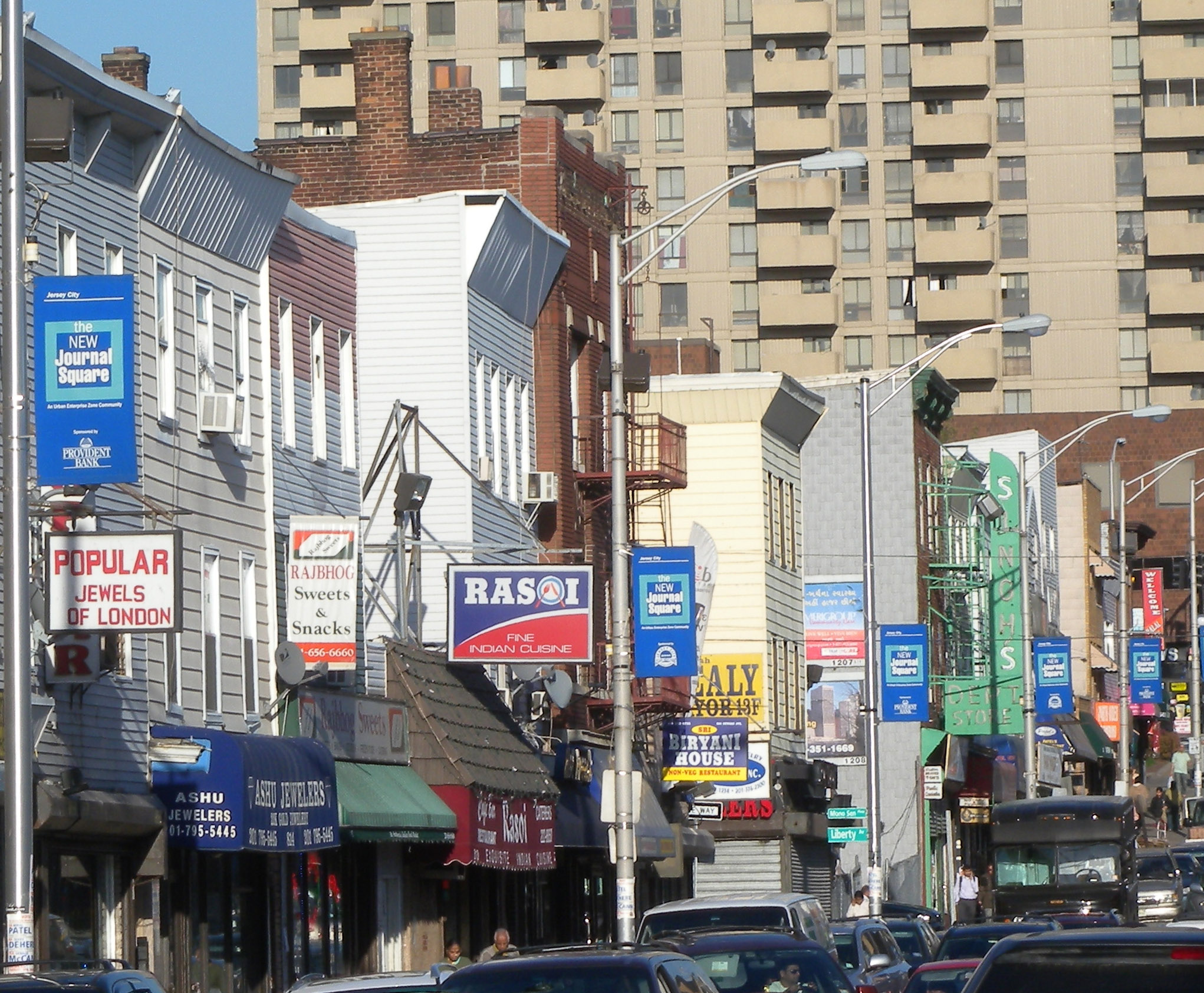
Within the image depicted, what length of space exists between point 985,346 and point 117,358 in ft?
284

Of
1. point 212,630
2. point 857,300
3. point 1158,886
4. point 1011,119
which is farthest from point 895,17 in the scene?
point 212,630

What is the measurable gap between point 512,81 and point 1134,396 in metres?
30.7

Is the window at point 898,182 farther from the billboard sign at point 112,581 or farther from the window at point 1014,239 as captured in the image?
the billboard sign at point 112,581

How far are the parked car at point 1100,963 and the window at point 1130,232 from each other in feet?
318

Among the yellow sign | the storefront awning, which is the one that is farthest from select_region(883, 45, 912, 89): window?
the storefront awning

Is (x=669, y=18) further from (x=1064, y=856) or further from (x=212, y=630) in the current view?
(x=212, y=630)

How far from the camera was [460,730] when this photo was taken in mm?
32656

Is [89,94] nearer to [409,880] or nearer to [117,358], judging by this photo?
[117,358]

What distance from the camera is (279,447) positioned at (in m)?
29.1

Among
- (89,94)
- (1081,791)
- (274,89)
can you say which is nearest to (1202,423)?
(1081,791)

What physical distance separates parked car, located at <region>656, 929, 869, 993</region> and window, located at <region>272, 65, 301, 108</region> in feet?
296

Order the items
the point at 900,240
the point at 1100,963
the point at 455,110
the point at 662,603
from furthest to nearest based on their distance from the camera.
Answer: the point at 900,240 → the point at 455,110 → the point at 662,603 → the point at 1100,963

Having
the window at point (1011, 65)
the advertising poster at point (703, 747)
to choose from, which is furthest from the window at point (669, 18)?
the advertising poster at point (703, 747)

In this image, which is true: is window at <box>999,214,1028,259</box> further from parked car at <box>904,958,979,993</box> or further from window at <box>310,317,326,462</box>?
parked car at <box>904,958,979,993</box>
